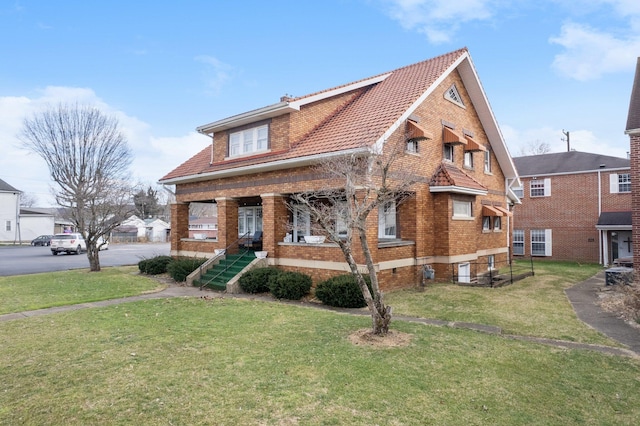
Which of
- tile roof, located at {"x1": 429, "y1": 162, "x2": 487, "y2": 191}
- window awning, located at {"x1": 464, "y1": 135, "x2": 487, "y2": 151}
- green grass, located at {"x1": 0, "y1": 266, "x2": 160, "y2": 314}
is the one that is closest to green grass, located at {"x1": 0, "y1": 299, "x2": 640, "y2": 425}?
green grass, located at {"x1": 0, "y1": 266, "x2": 160, "y2": 314}

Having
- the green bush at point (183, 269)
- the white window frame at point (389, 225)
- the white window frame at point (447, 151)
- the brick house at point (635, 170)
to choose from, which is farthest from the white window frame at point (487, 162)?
the green bush at point (183, 269)

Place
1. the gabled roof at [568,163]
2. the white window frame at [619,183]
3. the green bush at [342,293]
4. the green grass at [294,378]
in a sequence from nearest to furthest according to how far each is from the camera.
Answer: the green grass at [294,378]
the green bush at [342,293]
the white window frame at [619,183]
the gabled roof at [568,163]

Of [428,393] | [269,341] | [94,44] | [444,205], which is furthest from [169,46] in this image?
[428,393]

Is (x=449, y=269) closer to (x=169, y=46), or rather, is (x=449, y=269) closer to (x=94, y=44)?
(x=169, y=46)

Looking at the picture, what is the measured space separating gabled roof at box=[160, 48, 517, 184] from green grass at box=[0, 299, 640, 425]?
21.2 ft

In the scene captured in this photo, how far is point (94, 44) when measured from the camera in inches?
639

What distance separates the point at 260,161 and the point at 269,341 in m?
8.76

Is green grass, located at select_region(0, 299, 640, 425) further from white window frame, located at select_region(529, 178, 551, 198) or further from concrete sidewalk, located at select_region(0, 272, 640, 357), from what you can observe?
white window frame, located at select_region(529, 178, 551, 198)

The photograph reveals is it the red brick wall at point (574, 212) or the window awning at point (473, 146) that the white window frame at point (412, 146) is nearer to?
the window awning at point (473, 146)

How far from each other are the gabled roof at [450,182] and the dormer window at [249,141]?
6.81 metres

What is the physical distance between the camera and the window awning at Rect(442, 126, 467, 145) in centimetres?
1606

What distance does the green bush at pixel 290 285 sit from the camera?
12117 mm

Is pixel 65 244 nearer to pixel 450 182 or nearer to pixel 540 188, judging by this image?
pixel 450 182

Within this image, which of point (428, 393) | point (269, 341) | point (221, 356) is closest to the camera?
point (428, 393)
